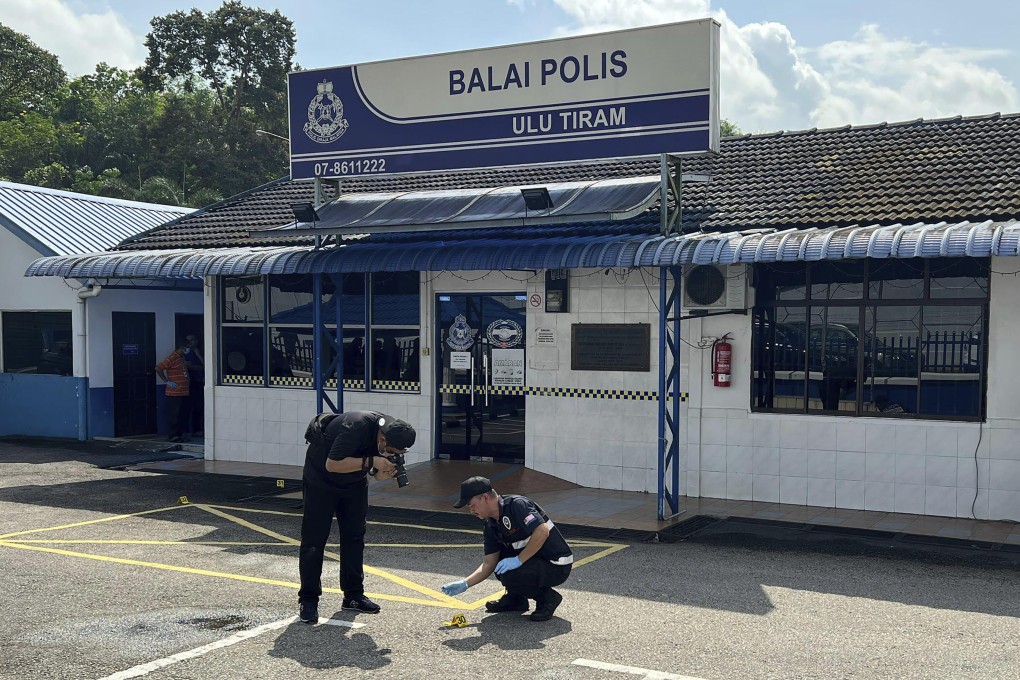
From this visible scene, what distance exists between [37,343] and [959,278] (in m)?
16.1

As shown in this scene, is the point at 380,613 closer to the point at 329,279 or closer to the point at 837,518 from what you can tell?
the point at 837,518

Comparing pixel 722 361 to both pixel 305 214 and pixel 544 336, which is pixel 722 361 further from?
pixel 305 214

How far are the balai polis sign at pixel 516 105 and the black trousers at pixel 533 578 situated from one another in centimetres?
627

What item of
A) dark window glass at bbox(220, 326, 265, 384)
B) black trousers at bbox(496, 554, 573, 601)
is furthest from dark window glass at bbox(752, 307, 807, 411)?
dark window glass at bbox(220, 326, 265, 384)

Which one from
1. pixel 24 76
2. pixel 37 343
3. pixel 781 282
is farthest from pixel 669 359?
pixel 24 76

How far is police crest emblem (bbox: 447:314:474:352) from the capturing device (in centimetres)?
1462

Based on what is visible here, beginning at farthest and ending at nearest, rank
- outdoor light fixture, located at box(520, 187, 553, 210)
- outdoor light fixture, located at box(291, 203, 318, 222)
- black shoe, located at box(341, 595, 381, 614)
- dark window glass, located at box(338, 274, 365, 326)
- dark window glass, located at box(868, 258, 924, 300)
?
dark window glass, located at box(338, 274, 365, 326) < outdoor light fixture, located at box(291, 203, 318, 222) < outdoor light fixture, located at box(520, 187, 553, 210) < dark window glass, located at box(868, 258, 924, 300) < black shoe, located at box(341, 595, 381, 614)

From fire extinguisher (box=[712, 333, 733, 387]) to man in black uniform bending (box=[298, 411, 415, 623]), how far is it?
6257 mm

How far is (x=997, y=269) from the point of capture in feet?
37.0

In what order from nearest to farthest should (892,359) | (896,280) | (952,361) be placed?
(952,361) < (896,280) < (892,359)

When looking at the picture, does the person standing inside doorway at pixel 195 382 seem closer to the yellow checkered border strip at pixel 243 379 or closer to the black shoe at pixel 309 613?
the yellow checkered border strip at pixel 243 379

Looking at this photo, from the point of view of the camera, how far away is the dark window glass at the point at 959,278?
1146 centimetres

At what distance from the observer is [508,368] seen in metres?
14.4

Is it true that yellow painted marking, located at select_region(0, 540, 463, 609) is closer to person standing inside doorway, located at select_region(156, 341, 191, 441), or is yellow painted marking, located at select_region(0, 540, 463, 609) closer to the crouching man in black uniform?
the crouching man in black uniform
